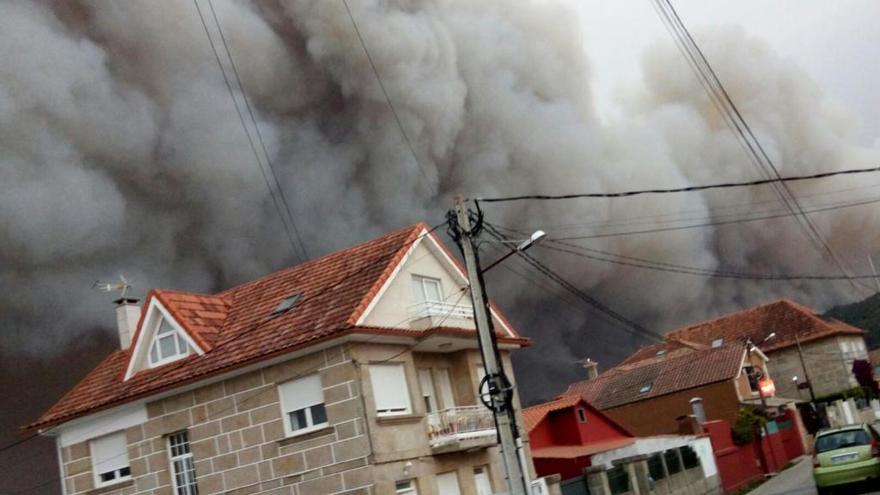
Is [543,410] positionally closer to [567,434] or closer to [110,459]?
[567,434]

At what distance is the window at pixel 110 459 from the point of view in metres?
24.3

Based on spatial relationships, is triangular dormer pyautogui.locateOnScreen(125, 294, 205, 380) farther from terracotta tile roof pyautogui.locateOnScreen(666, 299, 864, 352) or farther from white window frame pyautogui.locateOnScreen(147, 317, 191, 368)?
terracotta tile roof pyautogui.locateOnScreen(666, 299, 864, 352)

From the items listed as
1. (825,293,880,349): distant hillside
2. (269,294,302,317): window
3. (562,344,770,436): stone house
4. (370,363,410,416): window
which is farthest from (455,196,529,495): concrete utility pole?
(825,293,880,349): distant hillside

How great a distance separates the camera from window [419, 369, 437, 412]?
960 inches

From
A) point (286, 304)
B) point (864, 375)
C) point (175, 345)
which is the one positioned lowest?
point (864, 375)

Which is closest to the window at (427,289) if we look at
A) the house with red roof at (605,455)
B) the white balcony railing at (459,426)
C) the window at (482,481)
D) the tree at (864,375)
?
the white balcony railing at (459,426)

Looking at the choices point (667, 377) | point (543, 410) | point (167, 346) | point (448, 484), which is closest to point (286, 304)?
point (167, 346)

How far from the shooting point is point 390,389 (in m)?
22.4

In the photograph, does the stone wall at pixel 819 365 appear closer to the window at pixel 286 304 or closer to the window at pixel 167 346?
the window at pixel 286 304

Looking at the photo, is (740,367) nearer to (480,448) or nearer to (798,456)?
(798,456)

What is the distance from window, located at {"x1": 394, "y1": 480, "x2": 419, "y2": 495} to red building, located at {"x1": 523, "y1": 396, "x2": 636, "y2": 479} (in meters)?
12.3

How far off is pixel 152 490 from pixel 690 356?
127 feet

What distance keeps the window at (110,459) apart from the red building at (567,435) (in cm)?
1510

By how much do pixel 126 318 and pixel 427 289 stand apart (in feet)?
32.2
